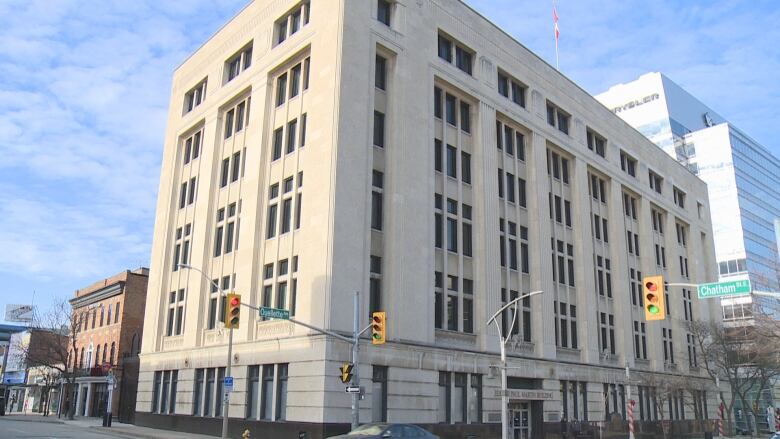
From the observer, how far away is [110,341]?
62906 millimetres

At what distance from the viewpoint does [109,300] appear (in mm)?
65438

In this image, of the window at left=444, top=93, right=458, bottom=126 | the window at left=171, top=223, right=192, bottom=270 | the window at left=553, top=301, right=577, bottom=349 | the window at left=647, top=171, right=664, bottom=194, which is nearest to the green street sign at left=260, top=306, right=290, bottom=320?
the window at left=444, top=93, right=458, bottom=126

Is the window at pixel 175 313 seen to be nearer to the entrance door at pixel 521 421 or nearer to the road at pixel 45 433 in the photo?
the road at pixel 45 433

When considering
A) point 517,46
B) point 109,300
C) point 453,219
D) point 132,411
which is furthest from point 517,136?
point 109,300

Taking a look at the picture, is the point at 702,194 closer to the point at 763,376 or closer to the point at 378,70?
the point at 763,376

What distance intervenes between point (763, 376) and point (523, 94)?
35.6 metres

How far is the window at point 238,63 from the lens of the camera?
4484 cm

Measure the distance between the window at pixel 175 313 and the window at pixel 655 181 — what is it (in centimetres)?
4750

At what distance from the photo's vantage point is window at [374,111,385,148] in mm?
37094

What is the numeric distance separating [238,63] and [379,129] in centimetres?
1472

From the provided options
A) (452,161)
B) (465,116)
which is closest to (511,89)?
(465,116)

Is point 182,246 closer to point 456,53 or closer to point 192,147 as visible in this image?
point 192,147

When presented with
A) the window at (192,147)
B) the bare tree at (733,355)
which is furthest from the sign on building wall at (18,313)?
the bare tree at (733,355)

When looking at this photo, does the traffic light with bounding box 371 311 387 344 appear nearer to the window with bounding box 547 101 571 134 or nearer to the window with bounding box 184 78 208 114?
the window with bounding box 184 78 208 114
